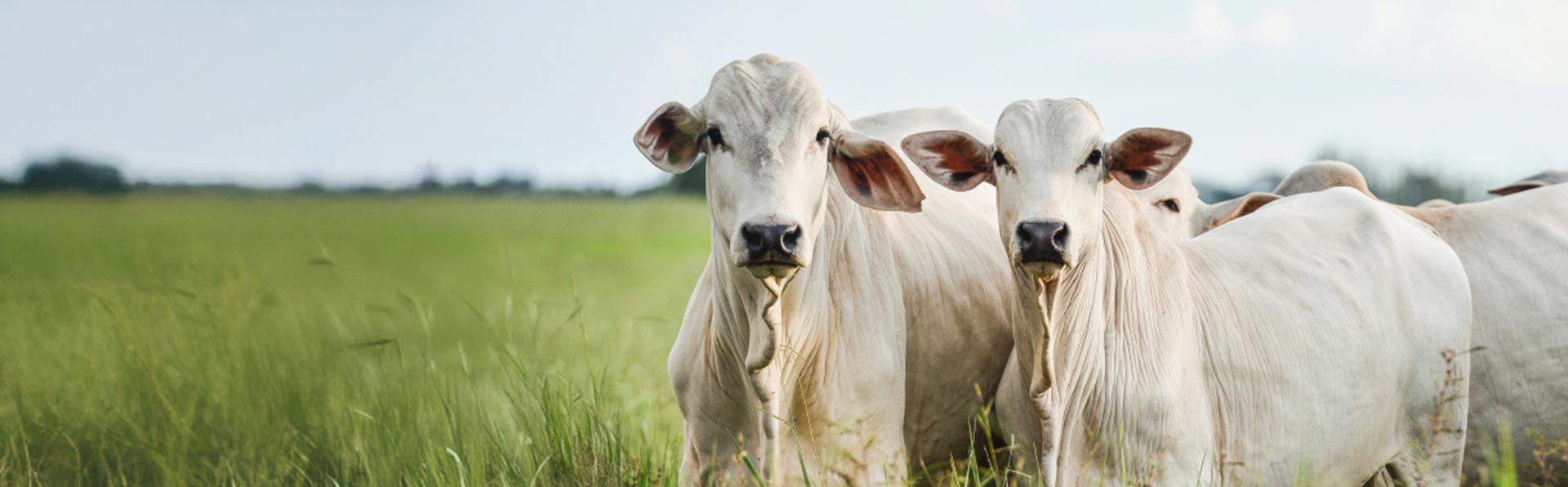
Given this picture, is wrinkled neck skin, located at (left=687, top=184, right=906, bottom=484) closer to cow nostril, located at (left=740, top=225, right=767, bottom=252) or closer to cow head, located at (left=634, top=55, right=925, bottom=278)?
cow head, located at (left=634, top=55, right=925, bottom=278)

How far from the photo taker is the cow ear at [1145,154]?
15.3 feet

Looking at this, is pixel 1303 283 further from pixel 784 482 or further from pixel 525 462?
pixel 525 462

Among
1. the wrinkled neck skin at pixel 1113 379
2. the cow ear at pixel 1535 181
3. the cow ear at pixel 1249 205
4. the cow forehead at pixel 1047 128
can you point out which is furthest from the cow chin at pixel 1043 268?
the cow ear at pixel 1535 181

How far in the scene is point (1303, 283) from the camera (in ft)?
18.3

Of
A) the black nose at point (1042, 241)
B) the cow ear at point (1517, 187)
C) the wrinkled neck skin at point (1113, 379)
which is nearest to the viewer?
A: the black nose at point (1042, 241)

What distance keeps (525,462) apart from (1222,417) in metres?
2.94

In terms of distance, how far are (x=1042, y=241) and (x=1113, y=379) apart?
0.90 metres

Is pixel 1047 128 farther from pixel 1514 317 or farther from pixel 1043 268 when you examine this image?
pixel 1514 317

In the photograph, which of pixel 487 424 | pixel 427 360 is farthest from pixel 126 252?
pixel 487 424

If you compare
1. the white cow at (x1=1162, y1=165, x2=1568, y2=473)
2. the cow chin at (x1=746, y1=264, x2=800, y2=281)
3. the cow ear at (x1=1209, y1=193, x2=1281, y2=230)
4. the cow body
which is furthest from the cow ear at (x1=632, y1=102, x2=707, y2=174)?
the white cow at (x1=1162, y1=165, x2=1568, y2=473)

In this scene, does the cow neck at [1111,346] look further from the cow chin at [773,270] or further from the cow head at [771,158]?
the cow chin at [773,270]

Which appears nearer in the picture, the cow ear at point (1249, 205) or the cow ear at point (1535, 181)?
the cow ear at point (1249, 205)

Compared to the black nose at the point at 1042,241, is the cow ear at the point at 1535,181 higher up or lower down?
lower down

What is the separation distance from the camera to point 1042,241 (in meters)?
4.20
